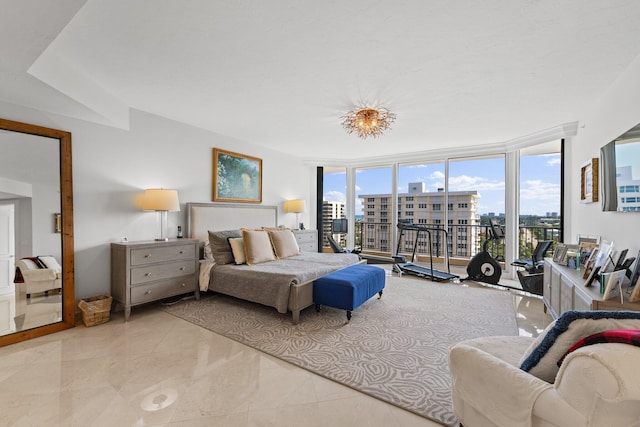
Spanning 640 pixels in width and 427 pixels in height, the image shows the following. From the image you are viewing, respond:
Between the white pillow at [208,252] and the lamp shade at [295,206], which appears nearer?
the white pillow at [208,252]

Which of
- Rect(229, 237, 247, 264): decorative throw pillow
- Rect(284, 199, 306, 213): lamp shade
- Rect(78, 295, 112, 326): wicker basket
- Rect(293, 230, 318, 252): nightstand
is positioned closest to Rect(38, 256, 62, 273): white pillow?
Rect(78, 295, 112, 326): wicker basket

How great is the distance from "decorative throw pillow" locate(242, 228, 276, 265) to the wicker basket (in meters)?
1.59

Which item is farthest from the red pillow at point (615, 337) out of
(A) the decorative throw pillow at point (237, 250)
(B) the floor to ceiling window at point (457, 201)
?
(B) the floor to ceiling window at point (457, 201)

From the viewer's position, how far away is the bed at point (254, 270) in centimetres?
304

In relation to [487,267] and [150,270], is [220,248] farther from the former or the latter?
[487,267]

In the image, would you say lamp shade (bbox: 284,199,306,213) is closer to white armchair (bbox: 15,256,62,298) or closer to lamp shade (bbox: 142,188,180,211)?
lamp shade (bbox: 142,188,180,211)

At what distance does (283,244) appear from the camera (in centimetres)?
431

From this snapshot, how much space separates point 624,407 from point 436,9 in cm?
209

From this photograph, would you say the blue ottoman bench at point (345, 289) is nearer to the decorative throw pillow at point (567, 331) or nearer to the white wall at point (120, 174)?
the decorative throw pillow at point (567, 331)

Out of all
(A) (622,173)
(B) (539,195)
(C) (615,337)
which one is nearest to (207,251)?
(C) (615,337)

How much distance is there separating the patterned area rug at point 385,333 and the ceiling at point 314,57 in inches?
97.7

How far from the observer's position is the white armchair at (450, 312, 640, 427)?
2.82ft

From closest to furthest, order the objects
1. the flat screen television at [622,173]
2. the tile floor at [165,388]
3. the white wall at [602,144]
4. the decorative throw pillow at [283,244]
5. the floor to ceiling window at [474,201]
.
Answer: the tile floor at [165,388]
the flat screen television at [622,173]
the white wall at [602,144]
the decorative throw pillow at [283,244]
the floor to ceiling window at [474,201]

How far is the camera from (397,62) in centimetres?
234
